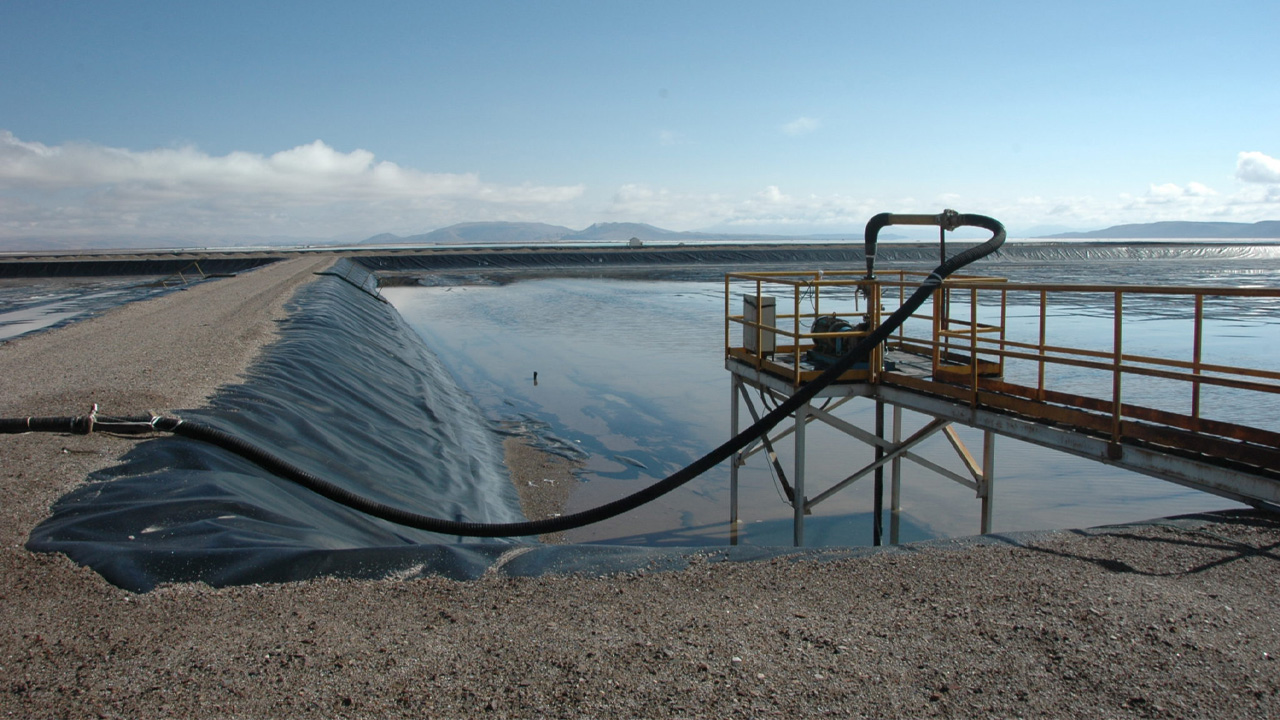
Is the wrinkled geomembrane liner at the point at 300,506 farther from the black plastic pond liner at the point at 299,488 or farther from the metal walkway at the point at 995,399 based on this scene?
the metal walkway at the point at 995,399

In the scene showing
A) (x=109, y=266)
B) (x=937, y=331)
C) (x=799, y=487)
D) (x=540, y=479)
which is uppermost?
(x=109, y=266)

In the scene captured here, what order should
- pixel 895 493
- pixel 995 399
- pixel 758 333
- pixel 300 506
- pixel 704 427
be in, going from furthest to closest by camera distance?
1. pixel 704 427
2. pixel 895 493
3. pixel 758 333
4. pixel 995 399
5. pixel 300 506

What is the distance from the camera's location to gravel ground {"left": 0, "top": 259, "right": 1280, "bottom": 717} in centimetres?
338

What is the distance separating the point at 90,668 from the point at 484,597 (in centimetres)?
181

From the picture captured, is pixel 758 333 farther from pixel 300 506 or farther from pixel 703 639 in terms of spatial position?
pixel 703 639

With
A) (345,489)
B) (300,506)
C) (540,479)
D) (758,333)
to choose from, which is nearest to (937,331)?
(758,333)

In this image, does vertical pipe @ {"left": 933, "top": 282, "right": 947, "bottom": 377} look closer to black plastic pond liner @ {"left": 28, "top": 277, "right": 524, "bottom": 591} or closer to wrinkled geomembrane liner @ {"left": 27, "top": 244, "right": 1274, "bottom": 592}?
wrinkled geomembrane liner @ {"left": 27, "top": 244, "right": 1274, "bottom": 592}

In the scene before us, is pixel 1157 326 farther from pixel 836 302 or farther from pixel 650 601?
pixel 650 601

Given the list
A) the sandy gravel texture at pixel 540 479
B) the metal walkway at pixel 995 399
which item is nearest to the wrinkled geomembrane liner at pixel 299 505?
the sandy gravel texture at pixel 540 479

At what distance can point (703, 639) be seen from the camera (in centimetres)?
394

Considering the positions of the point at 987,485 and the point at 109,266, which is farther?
the point at 109,266

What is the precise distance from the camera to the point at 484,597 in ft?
14.7

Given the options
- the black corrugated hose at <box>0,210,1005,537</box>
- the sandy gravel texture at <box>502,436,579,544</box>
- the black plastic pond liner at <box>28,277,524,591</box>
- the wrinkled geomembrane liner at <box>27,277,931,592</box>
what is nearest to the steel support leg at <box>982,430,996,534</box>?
the black corrugated hose at <box>0,210,1005,537</box>

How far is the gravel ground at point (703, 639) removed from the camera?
3.38 metres
